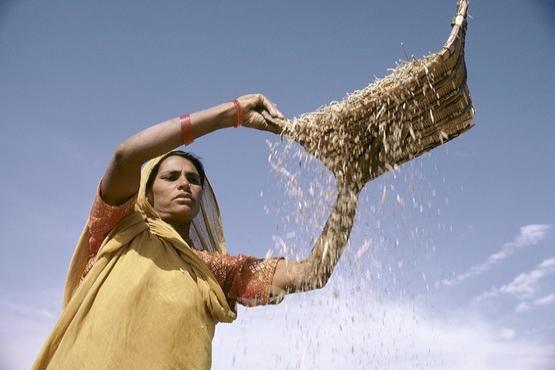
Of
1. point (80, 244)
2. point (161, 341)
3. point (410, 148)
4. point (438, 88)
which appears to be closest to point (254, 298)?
point (161, 341)

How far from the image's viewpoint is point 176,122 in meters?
2.70

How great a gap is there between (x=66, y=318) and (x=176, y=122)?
103 cm

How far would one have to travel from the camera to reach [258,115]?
2.82 m

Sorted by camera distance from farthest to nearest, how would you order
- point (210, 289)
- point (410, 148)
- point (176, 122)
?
point (410, 148)
point (210, 289)
point (176, 122)

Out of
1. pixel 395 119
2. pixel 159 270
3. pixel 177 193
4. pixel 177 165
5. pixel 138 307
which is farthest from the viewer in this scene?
pixel 177 165

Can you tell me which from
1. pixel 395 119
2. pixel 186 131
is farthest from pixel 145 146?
pixel 395 119

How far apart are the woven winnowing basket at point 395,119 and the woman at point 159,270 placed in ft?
0.64

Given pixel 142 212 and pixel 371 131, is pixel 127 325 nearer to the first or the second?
pixel 142 212

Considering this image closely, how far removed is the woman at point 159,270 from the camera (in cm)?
250

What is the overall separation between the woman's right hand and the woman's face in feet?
2.09

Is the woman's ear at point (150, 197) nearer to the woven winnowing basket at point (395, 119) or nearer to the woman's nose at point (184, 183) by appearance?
the woman's nose at point (184, 183)

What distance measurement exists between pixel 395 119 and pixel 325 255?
0.83 metres

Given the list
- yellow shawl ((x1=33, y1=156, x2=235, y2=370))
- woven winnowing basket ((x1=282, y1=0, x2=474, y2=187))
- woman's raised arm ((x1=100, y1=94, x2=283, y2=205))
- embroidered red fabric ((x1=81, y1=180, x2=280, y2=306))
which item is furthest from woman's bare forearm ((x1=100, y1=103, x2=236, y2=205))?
embroidered red fabric ((x1=81, y1=180, x2=280, y2=306))

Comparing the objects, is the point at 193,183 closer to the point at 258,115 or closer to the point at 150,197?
the point at 150,197
